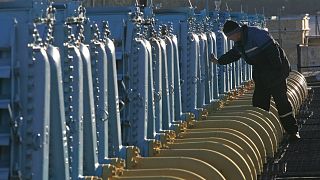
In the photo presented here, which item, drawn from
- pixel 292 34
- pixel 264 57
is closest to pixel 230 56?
pixel 264 57

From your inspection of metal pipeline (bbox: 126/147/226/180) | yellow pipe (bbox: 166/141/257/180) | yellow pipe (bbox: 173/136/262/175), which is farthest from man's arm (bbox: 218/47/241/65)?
metal pipeline (bbox: 126/147/226/180)

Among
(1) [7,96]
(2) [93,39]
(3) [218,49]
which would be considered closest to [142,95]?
(2) [93,39]

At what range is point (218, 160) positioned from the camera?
8750 mm

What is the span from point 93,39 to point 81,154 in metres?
1.15

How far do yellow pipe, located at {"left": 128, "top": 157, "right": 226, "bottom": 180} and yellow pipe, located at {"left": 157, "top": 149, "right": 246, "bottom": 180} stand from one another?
45cm

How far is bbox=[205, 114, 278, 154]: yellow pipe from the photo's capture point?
11364 mm

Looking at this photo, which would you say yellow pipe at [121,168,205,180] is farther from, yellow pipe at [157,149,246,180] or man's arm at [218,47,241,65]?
man's arm at [218,47,241,65]

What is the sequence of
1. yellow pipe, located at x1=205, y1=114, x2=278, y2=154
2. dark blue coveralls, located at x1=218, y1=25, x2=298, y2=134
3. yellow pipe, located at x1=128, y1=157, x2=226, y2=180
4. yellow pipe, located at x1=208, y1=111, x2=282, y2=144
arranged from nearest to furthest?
yellow pipe, located at x1=128, y1=157, x2=226, y2=180 → yellow pipe, located at x1=205, y1=114, x2=278, y2=154 → yellow pipe, located at x1=208, y1=111, x2=282, y2=144 → dark blue coveralls, located at x1=218, y1=25, x2=298, y2=134

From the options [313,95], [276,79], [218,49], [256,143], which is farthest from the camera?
[313,95]

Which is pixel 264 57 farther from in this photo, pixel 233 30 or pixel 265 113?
pixel 265 113

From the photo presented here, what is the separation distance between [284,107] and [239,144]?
2.64 metres

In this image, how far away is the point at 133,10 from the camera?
371 inches

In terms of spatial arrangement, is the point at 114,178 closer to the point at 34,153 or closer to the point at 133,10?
the point at 34,153

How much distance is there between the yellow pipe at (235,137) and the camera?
1011 centimetres
